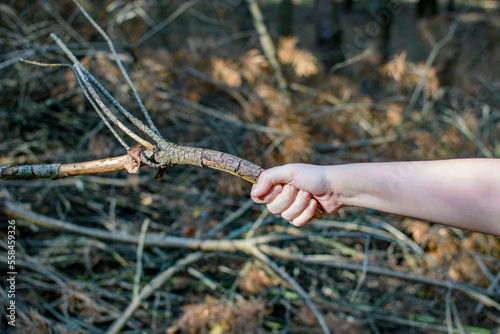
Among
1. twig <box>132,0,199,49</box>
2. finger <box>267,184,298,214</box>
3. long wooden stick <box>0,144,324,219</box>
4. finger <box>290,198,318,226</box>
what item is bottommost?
finger <box>290,198,318,226</box>

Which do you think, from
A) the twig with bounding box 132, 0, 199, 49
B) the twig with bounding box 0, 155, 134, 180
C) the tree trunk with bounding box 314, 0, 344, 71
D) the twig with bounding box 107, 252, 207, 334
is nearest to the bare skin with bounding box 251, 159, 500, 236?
the twig with bounding box 0, 155, 134, 180

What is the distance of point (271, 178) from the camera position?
1151 mm

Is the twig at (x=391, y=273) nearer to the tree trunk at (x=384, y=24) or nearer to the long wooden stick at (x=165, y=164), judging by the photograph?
the long wooden stick at (x=165, y=164)

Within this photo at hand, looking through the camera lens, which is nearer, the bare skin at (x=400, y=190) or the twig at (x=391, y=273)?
the bare skin at (x=400, y=190)

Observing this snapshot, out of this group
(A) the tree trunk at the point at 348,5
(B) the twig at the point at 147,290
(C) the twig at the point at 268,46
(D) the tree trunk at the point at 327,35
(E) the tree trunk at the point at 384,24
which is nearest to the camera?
(B) the twig at the point at 147,290

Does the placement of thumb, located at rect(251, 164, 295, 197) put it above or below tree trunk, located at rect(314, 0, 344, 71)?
above

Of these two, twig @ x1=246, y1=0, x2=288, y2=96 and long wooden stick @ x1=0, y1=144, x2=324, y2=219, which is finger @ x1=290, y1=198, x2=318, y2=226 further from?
twig @ x1=246, y1=0, x2=288, y2=96

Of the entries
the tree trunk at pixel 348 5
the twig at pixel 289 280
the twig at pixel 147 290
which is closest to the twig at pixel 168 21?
the twig at pixel 147 290

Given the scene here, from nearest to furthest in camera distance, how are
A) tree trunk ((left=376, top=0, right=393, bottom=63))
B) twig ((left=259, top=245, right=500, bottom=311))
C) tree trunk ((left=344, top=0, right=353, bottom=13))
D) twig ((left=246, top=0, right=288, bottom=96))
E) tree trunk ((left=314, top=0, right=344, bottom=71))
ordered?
1. twig ((left=259, top=245, right=500, bottom=311))
2. twig ((left=246, top=0, right=288, bottom=96))
3. tree trunk ((left=376, top=0, right=393, bottom=63))
4. tree trunk ((left=314, top=0, right=344, bottom=71))
5. tree trunk ((left=344, top=0, right=353, bottom=13))

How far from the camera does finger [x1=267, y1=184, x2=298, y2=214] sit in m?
1.23

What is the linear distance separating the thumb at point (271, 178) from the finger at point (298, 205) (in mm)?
82

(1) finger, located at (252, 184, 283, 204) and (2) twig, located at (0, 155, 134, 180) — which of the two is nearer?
(2) twig, located at (0, 155, 134, 180)

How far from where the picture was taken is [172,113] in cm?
338

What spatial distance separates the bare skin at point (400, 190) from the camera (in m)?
1.06
